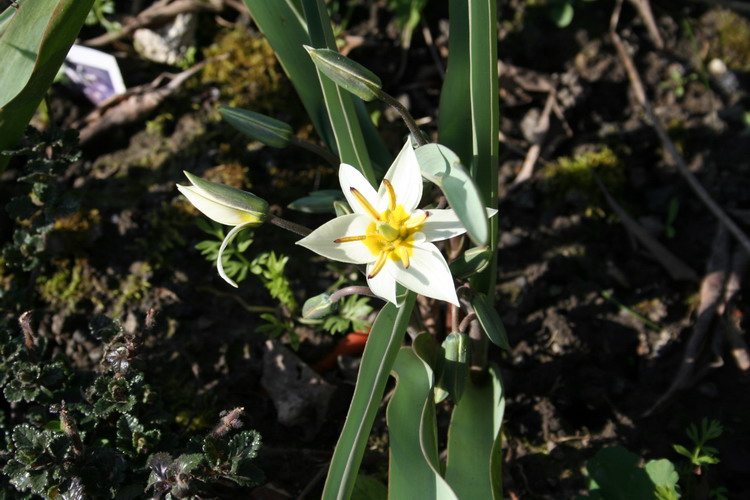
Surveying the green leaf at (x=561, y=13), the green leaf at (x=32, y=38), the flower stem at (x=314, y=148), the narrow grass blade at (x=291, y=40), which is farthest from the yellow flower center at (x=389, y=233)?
the green leaf at (x=561, y=13)

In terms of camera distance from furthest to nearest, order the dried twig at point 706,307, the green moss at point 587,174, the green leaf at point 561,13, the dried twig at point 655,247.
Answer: the green leaf at point 561,13
the green moss at point 587,174
the dried twig at point 655,247
the dried twig at point 706,307

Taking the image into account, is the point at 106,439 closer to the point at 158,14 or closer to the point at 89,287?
the point at 89,287

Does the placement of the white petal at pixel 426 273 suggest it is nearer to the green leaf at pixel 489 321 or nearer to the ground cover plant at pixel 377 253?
the ground cover plant at pixel 377 253

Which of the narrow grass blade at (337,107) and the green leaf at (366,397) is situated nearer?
the green leaf at (366,397)

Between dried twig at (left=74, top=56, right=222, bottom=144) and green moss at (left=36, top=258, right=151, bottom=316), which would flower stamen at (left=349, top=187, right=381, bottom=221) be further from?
dried twig at (left=74, top=56, right=222, bottom=144)

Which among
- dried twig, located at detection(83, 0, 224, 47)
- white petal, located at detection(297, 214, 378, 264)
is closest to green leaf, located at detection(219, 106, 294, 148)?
white petal, located at detection(297, 214, 378, 264)

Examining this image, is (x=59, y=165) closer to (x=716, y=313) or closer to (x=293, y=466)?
(x=293, y=466)

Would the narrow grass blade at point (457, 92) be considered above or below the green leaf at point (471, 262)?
above
